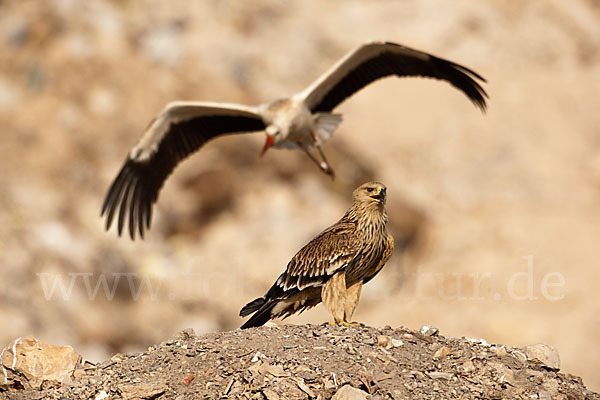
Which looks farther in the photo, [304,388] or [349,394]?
[304,388]

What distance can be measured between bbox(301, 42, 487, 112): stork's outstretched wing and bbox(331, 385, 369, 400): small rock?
17.8 ft

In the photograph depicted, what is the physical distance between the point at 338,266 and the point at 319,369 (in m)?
1.24

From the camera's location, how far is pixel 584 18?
2033cm

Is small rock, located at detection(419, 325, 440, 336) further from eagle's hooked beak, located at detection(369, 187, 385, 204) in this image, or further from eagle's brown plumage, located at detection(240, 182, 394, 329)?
eagle's hooked beak, located at detection(369, 187, 385, 204)

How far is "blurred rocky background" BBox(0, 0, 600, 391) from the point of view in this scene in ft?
53.5

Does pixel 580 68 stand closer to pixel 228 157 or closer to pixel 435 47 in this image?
pixel 435 47

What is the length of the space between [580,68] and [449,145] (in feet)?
12.5

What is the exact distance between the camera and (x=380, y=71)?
1068cm

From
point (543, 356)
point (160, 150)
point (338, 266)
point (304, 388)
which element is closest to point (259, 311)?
point (338, 266)

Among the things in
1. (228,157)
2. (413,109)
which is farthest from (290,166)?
(413,109)

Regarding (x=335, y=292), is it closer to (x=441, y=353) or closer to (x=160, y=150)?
(x=441, y=353)

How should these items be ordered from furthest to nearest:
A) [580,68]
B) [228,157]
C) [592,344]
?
[580,68] → [228,157] → [592,344]

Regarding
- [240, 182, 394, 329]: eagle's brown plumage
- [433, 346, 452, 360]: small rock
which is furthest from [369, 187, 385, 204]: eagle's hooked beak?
[433, 346, 452, 360]: small rock

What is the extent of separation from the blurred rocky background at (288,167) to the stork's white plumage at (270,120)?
539 centimetres
